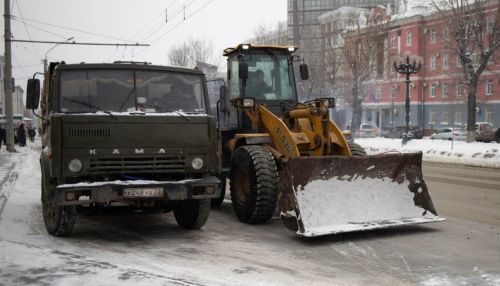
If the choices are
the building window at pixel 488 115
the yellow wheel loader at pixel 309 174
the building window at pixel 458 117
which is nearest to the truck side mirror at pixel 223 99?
the yellow wheel loader at pixel 309 174

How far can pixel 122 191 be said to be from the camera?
7207 millimetres

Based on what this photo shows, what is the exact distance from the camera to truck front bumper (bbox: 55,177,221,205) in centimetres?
714

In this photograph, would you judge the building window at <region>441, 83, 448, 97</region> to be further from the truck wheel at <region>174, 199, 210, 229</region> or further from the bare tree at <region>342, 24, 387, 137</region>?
the truck wheel at <region>174, 199, 210, 229</region>

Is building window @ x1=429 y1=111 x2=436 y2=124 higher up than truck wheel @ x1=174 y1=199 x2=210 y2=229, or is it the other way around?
building window @ x1=429 y1=111 x2=436 y2=124

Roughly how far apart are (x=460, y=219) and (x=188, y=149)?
179 inches

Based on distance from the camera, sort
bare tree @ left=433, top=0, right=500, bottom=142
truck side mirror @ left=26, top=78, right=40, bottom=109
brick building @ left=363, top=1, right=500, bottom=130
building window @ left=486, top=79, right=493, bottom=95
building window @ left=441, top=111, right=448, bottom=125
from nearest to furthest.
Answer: truck side mirror @ left=26, top=78, right=40, bottom=109, bare tree @ left=433, top=0, right=500, bottom=142, building window @ left=486, top=79, right=493, bottom=95, brick building @ left=363, top=1, right=500, bottom=130, building window @ left=441, top=111, right=448, bottom=125

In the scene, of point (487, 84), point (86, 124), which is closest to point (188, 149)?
point (86, 124)

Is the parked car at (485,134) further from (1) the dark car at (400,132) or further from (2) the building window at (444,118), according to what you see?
(2) the building window at (444,118)

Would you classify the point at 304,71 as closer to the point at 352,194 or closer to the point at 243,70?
the point at 243,70

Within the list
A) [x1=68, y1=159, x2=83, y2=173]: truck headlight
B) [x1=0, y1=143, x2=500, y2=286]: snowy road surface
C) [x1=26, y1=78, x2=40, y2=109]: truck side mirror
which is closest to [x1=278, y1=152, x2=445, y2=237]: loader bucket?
[x1=0, y1=143, x2=500, y2=286]: snowy road surface

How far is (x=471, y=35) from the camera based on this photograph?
35469 mm

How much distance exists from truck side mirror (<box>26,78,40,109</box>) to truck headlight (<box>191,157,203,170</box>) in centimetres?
249

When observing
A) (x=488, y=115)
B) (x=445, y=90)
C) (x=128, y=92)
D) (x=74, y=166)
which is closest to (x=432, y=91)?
(x=445, y=90)

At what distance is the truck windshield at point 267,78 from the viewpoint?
10.4 meters
